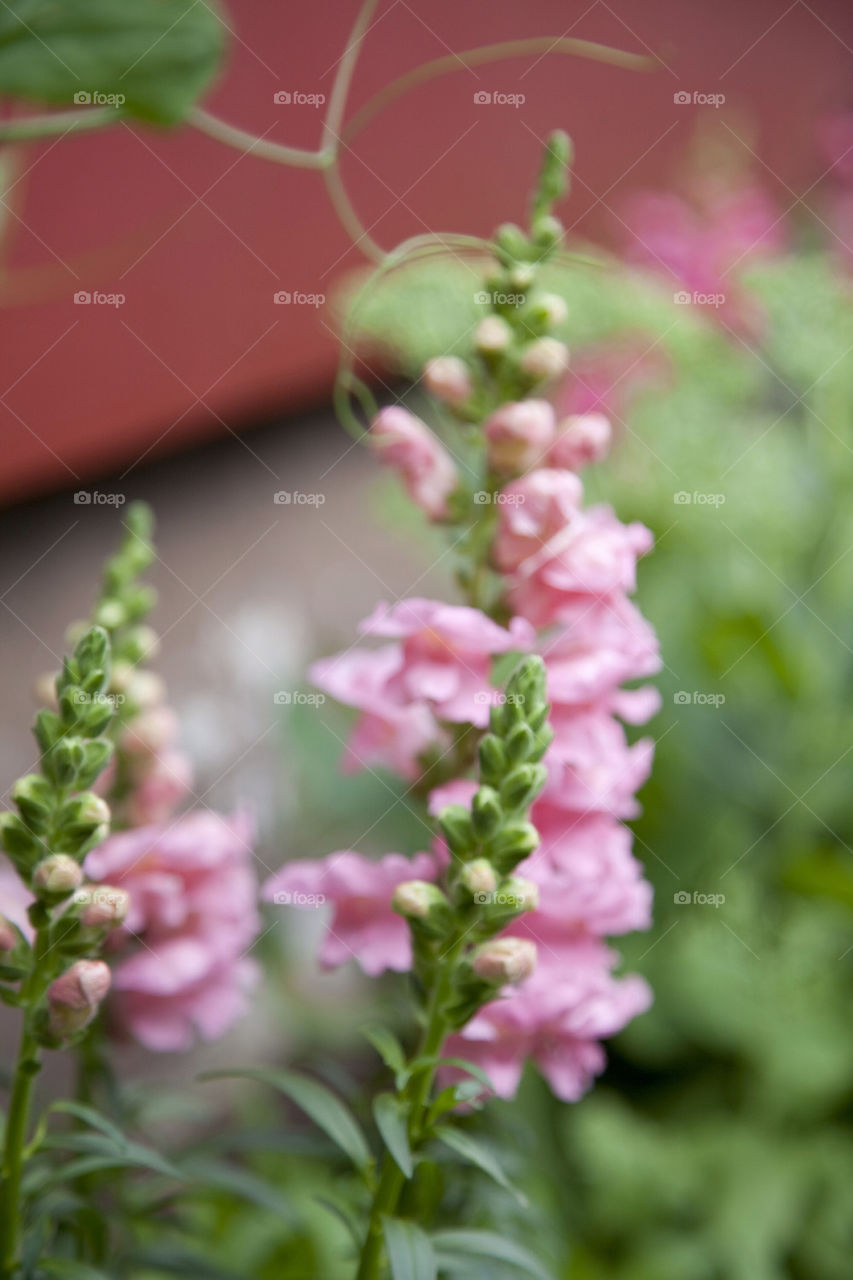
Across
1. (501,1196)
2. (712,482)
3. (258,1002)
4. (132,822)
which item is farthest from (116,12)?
(258,1002)

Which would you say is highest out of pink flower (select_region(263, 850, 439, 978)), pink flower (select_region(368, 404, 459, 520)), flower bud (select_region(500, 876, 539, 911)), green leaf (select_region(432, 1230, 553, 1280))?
pink flower (select_region(368, 404, 459, 520))

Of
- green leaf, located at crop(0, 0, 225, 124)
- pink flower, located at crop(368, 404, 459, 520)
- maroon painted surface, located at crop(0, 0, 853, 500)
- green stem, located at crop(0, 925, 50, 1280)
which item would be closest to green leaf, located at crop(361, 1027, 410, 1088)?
green stem, located at crop(0, 925, 50, 1280)

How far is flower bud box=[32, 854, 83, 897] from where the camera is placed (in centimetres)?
35

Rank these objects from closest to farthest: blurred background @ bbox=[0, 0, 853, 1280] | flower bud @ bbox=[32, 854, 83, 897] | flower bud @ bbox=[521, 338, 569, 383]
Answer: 1. flower bud @ bbox=[32, 854, 83, 897]
2. flower bud @ bbox=[521, 338, 569, 383]
3. blurred background @ bbox=[0, 0, 853, 1280]

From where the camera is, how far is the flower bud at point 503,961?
0.37 meters

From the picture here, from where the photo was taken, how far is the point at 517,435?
1.53 feet

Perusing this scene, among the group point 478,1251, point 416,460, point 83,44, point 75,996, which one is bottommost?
point 478,1251

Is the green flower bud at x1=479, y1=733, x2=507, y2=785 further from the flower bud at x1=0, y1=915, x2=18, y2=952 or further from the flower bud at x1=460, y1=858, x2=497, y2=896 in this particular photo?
the flower bud at x1=0, y1=915, x2=18, y2=952

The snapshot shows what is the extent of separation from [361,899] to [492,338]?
8.9 inches

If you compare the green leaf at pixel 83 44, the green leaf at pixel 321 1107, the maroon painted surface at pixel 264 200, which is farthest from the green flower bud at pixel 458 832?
the maroon painted surface at pixel 264 200

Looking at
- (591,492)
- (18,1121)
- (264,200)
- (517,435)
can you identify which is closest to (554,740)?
(517,435)

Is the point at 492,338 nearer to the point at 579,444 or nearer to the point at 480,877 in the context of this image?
the point at 579,444

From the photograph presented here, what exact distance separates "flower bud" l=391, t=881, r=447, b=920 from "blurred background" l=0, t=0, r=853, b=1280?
16 centimetres

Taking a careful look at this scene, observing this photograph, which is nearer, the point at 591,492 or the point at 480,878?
the point at 480,878
